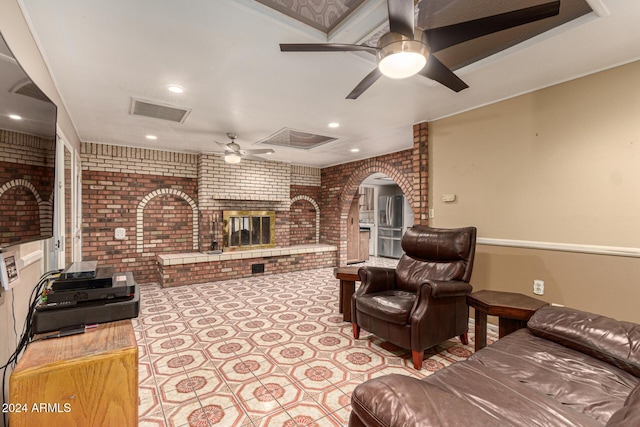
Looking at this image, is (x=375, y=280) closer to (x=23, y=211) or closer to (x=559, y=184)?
(x=559, y=184)

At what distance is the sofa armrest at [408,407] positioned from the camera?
815 millimetres

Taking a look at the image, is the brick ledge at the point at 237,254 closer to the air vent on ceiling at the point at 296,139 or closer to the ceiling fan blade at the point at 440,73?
the air vent on ceiling at the point at 296,139

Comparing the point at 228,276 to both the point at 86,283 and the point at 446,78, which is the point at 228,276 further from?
the point at 446,78

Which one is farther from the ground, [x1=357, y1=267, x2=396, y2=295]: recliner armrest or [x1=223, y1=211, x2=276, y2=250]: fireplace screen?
[x1=223, y1=211, x2=276, y2=250]: fireplace screen

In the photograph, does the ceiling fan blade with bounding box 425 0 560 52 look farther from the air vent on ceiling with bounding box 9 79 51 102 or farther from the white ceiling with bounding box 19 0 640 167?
the air vent on ceiling with bounding box 9 79 51 102

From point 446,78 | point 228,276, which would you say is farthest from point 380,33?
point 228,276

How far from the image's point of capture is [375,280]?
2.77 meters

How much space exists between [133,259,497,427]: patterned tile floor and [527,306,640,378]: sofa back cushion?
0.89 m

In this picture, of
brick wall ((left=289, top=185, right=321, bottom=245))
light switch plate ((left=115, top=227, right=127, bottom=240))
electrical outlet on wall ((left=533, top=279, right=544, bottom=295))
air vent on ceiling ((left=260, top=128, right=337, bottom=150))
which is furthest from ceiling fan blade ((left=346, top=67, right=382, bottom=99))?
brick wall ((left=289, top=185, right=321, bottom=245))

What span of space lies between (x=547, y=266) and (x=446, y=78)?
1.95 m

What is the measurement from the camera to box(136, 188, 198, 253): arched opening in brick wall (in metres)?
4.96

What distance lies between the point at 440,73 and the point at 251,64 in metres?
1.35

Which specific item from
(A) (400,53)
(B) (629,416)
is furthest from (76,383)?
(A) (400,53)

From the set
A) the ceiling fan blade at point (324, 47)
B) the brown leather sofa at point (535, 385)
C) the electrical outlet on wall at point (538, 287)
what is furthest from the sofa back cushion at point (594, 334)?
the ceiling fan blade at point (324, 47)
